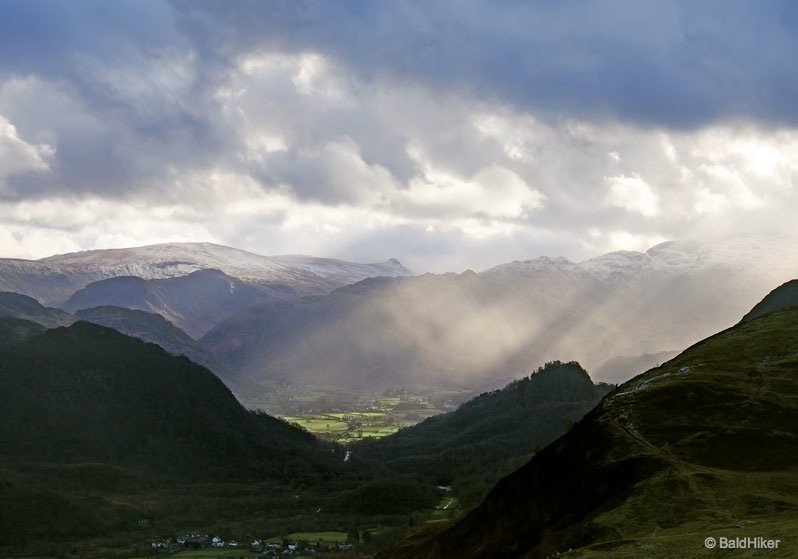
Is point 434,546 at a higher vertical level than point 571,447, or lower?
lower

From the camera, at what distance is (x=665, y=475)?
83.8m

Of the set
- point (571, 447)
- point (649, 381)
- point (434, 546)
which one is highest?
point (649, 381)

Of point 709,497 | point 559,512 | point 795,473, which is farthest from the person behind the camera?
point 559,512

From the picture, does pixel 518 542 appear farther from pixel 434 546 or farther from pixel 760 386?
pixel 760 386

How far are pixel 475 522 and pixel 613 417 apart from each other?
2477 cm

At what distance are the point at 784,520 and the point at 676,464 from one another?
72.1ft

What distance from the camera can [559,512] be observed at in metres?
90.7

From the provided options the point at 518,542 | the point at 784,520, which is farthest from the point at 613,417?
the point at 784,520

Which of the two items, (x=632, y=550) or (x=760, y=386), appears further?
(x=760, y=386)

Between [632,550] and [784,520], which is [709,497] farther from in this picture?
[632,550]

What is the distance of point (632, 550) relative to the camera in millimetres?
63406

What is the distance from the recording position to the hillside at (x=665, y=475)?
2793 inches

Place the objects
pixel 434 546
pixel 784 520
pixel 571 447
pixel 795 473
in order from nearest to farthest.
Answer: pixel 784 520
pixel 795 473
pixel 571 447
pixel 434 546

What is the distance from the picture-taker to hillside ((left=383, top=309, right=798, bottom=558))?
70938 millimetres
